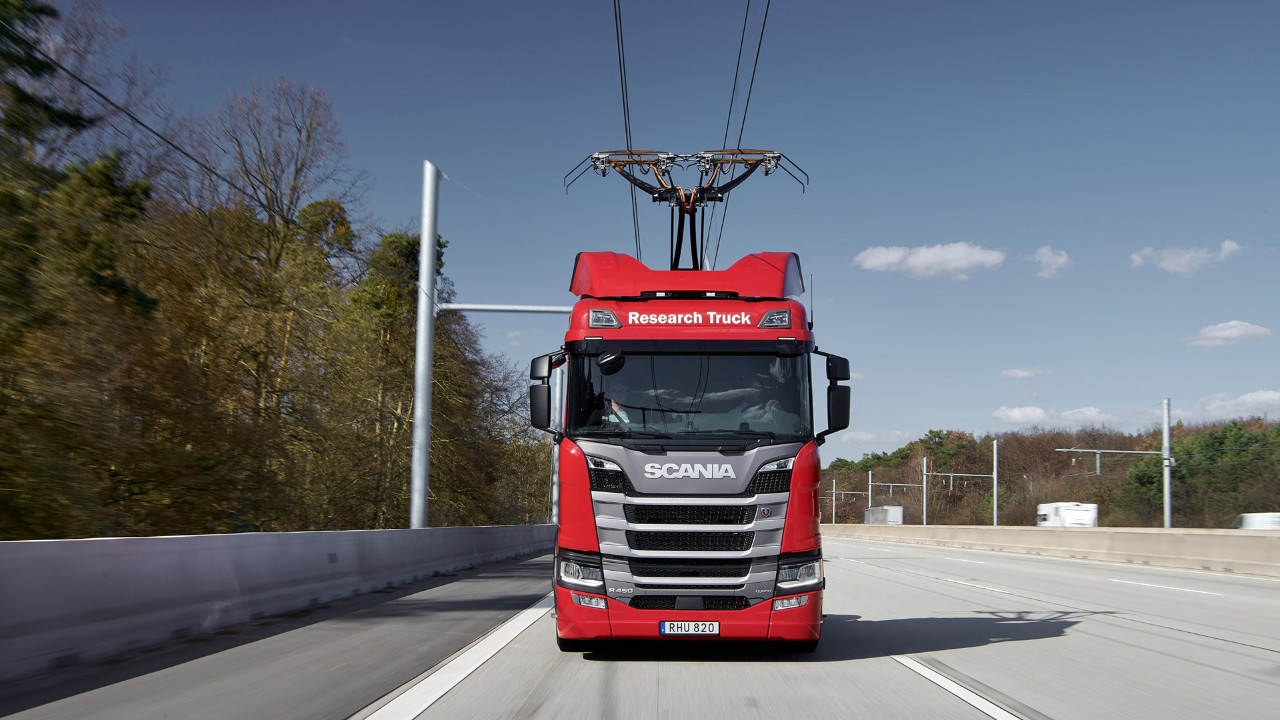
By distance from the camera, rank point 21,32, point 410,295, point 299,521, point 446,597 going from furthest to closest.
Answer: point 410,295
point 299,521
point 446,597
point 21,32

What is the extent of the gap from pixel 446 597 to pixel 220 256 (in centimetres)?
878

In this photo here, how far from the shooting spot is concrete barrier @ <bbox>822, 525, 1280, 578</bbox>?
2339cm

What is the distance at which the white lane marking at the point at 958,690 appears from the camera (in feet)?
21.9

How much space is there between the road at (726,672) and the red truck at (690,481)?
0.47m

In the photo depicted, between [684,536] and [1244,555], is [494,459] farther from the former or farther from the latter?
[684,536]

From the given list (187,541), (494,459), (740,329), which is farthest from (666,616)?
(494,459)

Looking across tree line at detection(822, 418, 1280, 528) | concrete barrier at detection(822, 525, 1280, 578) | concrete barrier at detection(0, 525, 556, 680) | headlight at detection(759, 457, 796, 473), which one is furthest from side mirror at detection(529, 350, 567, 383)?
tree line at detection(822, 418, 1280, 528)

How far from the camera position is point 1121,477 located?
279 ft

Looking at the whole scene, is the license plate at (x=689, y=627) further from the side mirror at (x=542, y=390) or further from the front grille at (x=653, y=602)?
the side mirror at (x=542, y=390)

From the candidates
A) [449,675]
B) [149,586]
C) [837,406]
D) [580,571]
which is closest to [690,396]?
[837,406]

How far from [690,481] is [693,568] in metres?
0.67

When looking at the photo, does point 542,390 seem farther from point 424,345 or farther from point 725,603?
point 424,345

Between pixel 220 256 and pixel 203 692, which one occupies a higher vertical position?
pixel 220 256

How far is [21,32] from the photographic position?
13.9m
